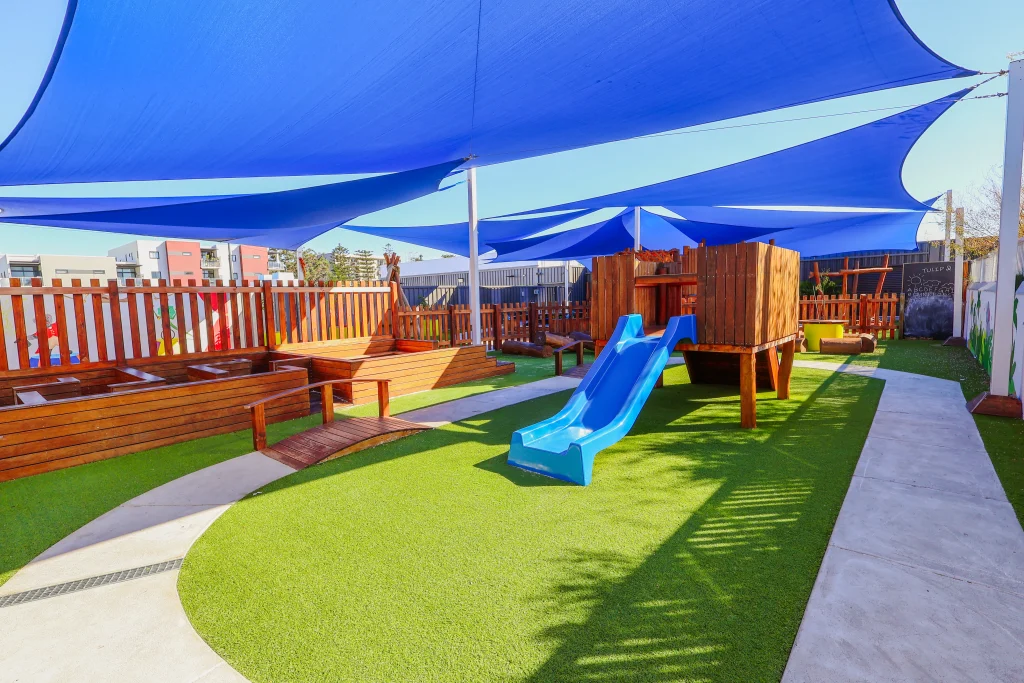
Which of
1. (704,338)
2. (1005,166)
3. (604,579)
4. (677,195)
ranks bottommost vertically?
(604,579)

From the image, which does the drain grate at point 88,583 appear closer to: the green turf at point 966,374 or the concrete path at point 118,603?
the concrete path at point 118,603

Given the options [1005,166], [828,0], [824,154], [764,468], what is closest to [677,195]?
[824,154]

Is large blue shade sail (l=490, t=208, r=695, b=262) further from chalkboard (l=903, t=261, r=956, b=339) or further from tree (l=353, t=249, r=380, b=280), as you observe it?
tree (l=353, t=249, r=380, b=280)

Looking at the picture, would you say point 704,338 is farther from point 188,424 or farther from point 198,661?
point 188,424

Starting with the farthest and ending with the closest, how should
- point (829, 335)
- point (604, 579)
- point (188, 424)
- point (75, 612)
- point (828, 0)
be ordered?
1. point (829, 335)
2. point (188, 424)
3. point (828, 0)
4. point (604, 579)
5. point (75, 612)

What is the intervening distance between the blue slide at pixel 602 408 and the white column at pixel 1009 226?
376cm

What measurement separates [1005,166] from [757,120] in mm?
3041

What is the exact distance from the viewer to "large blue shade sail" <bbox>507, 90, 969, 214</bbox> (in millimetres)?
7070

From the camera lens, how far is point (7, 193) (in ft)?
24.2

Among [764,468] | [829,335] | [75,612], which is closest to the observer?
[75,612]

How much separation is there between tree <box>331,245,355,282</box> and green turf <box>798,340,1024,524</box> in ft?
155

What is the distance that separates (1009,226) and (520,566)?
7.11m

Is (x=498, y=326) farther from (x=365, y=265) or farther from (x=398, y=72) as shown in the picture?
(x=365, y=265)

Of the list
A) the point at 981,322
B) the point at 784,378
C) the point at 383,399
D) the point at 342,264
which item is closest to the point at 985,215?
the point at 981,322
